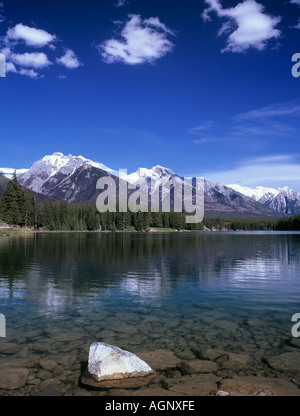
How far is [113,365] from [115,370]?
0.18 m

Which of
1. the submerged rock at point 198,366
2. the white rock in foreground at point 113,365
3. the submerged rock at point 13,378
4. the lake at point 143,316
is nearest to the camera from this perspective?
the submerged rock at point 13,378

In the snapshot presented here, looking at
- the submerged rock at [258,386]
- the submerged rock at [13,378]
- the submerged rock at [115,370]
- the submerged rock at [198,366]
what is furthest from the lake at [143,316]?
the submerged rock at [115,370]

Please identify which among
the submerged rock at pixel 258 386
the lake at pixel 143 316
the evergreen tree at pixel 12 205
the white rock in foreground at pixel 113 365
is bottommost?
the lake at pixel 143 316

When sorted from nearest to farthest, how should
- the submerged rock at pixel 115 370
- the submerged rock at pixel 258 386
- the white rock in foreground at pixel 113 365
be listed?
1. the submerged rock at pixel 258 386
2. the submerged rock at pixel 115 370
3. the white rock in foreground at pixel 113 365

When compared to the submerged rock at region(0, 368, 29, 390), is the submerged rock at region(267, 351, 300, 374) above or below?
below

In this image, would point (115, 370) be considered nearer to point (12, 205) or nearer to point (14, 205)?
point (12, 205)

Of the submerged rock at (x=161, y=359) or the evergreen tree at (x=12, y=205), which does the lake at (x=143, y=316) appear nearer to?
the submerged rock at (x=161, y=359)

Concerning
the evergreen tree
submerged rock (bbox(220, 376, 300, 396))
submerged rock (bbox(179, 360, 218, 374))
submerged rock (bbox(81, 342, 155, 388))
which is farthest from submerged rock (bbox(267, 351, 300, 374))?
the evergreen tree

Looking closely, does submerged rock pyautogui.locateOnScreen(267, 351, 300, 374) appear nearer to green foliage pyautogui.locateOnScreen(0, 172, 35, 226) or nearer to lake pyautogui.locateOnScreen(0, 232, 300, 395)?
lake pyautogui.locateOnScreen(0, 232, 300, 395)

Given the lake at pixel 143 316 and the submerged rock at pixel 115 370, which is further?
the lake at pixel 143 316

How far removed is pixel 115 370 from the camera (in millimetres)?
10992

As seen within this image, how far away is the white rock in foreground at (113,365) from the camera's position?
1090 cm

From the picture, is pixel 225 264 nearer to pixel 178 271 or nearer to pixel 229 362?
pixel 178 271

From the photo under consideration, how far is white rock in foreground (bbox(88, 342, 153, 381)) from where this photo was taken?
10898 millimetres
